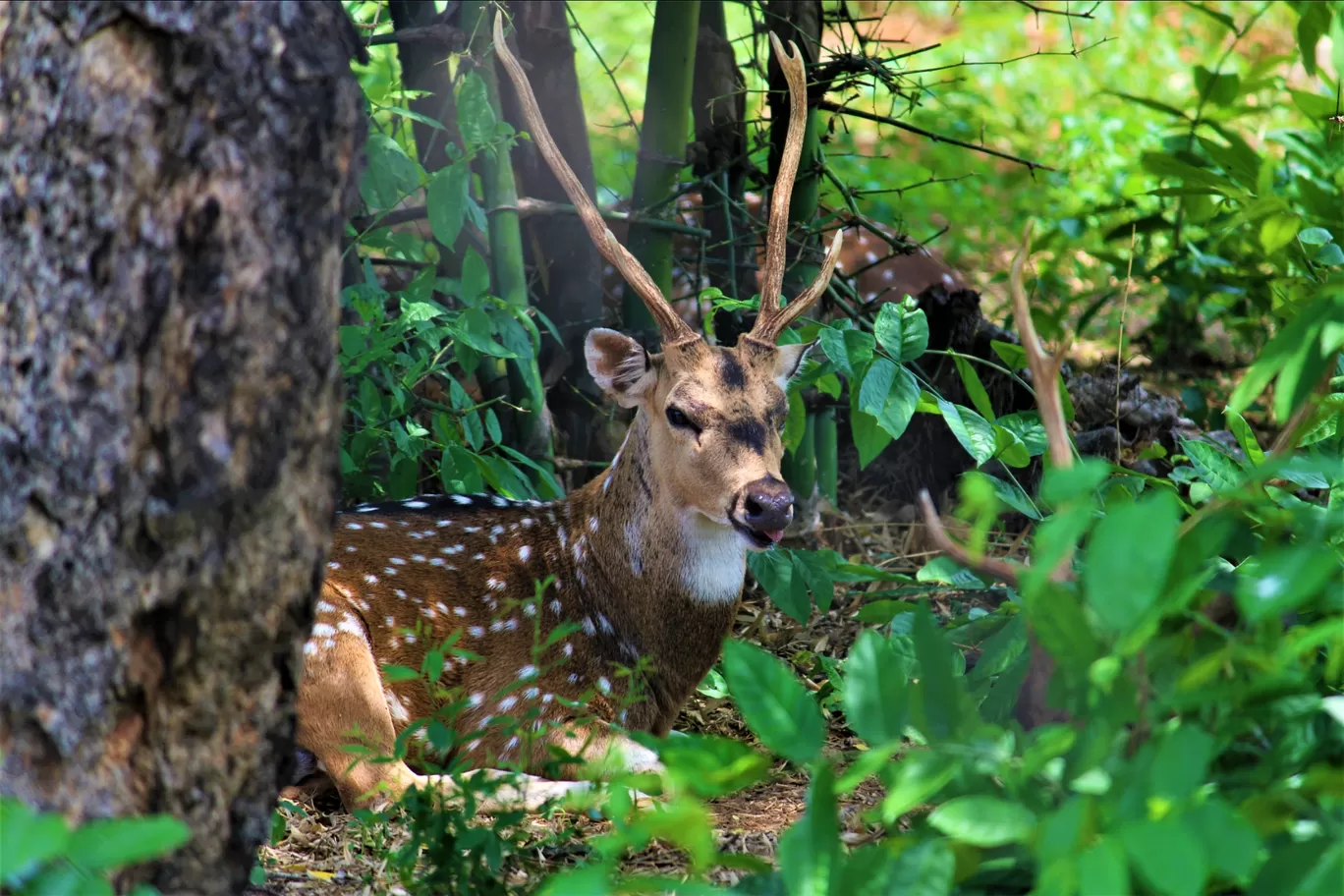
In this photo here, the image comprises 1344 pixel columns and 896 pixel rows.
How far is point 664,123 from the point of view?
4.65 meters

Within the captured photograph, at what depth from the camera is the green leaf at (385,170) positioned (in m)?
3.83

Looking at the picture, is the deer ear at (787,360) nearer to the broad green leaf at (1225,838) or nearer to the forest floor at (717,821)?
the forest floor at (717,821)

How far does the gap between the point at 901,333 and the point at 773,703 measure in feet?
5.36

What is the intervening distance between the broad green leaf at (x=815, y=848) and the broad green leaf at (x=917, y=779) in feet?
0.30

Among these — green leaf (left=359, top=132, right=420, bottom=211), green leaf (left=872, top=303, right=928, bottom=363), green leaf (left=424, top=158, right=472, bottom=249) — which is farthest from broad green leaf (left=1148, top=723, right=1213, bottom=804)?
Answer: green leaf (left=359, top=132, right=420, bottom=211)

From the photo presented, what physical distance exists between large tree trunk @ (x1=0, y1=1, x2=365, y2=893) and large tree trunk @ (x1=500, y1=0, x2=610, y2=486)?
9.44ft

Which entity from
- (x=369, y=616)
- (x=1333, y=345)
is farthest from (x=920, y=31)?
(x=1333, y=345)

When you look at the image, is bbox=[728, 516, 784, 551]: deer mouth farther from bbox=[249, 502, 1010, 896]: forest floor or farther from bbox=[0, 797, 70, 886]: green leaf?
bbox=[0, 797, 70, 886]: green leaf

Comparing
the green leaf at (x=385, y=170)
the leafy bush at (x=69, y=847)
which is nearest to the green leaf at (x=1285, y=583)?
the leafy bush at (x=69, y=847)

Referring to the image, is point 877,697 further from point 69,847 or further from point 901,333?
point 901,333

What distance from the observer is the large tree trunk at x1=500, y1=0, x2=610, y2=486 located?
480cm

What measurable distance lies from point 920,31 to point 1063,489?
1121cm

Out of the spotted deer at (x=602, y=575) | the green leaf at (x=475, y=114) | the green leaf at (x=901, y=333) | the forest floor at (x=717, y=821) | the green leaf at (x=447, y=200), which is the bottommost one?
the forest floor at (x=717, y=821)

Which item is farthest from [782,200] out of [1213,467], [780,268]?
[1213,467]
